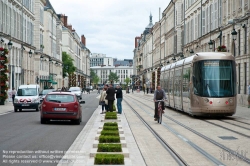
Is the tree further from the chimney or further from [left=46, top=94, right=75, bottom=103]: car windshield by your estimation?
[left=46, top=94, right=75, bottom=103]: car windshield

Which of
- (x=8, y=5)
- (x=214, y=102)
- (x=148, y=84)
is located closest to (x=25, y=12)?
(x=8, y=5)

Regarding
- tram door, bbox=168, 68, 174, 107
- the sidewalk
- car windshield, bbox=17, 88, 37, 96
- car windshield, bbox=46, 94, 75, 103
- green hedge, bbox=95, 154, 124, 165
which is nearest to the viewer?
green hedge, bbox=95, 154, 124, 165

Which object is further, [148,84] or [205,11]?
[148,84]

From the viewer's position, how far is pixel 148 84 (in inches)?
4956

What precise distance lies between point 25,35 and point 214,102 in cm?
4882

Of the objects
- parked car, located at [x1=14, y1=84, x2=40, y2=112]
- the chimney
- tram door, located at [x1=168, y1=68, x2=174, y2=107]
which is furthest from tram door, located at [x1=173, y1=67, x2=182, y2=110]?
the chimney

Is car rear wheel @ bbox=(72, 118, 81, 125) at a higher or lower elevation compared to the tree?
lower

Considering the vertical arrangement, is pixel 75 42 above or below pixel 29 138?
above

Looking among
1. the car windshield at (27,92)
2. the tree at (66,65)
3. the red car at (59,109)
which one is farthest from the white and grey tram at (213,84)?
the tree at (66,65)

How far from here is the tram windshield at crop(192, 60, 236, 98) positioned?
91.2ft

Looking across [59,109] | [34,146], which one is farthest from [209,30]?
[34,146]

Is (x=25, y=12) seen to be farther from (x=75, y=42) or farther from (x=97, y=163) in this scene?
(x=75, y=42)

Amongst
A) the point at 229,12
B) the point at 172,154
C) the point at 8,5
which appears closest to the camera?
the point at 172,154

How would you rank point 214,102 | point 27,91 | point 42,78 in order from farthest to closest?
1. point 42,78
2. point 27,91
3. point 214,102
